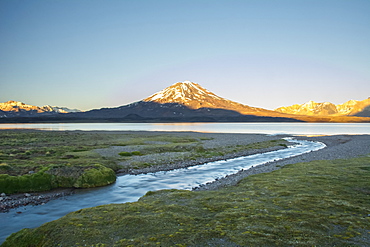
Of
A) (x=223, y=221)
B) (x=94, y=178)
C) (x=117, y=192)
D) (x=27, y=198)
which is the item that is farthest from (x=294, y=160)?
(x=27, y=198)

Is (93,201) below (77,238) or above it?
below

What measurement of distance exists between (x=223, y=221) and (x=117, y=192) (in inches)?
480

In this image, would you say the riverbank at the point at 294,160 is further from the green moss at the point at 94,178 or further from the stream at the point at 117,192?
the green moss at the point at 94,178

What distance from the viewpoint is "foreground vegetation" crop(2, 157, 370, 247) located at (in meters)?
9.87

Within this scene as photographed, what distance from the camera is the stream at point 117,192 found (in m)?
15.2

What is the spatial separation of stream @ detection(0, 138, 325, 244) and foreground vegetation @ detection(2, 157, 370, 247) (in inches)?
141

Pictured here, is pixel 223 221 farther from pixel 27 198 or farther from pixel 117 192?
pixel 27 198

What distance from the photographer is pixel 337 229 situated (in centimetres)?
1070

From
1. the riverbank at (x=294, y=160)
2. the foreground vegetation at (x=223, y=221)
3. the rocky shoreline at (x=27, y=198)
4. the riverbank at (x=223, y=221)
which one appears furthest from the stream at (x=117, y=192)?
the riverbank at (x=223, y=221)

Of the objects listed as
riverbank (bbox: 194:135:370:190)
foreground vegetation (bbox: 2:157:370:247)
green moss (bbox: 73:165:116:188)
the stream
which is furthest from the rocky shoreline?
riverbank (bbox: 194:135:370:190)

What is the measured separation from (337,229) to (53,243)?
11.2 meters

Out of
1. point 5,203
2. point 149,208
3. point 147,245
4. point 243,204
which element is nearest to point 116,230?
point 147,245

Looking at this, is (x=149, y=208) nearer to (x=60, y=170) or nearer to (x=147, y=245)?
(x=147, y=245)

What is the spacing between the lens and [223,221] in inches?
464
